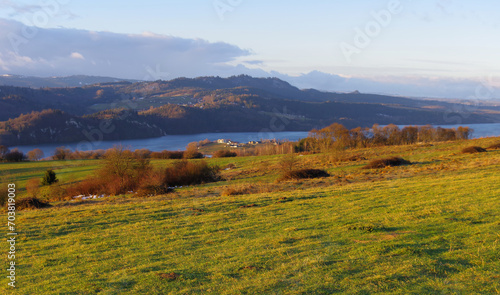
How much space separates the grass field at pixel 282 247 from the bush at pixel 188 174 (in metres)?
17.9

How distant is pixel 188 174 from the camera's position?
35344mm

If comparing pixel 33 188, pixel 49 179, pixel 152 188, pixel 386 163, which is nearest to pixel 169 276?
pixel 152 188

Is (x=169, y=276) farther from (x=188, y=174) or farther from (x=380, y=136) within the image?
(x=380, y=136)

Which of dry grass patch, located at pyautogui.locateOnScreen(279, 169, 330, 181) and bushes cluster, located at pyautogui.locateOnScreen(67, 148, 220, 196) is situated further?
bushes cluster, located at pyautogui.locateOnScreen(67, 148, 220, 196)

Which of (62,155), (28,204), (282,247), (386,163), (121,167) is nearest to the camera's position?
(282,247)

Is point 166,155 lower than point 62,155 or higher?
lower

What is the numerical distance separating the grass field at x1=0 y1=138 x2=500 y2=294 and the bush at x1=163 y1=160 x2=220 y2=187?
17.9m

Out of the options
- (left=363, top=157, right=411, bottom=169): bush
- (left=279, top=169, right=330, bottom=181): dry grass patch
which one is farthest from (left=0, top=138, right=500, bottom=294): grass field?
(left=363, top=157, right=411, bottom=169): bush

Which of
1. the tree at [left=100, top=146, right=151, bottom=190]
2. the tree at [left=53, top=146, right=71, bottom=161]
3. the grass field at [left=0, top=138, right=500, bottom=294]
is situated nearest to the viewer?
the grass field at [left=0, top=138, right=500, bottom=294]

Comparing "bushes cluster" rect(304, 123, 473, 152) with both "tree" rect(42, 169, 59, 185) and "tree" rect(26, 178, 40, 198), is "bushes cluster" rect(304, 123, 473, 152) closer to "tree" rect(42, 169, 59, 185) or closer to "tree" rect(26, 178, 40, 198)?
"tree" rect(42, 169, 59, 185)

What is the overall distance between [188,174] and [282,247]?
2779cm

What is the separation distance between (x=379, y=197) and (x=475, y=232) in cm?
650

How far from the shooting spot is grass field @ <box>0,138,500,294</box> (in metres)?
6.20

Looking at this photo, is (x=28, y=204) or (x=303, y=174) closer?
(x=28, y=204)
